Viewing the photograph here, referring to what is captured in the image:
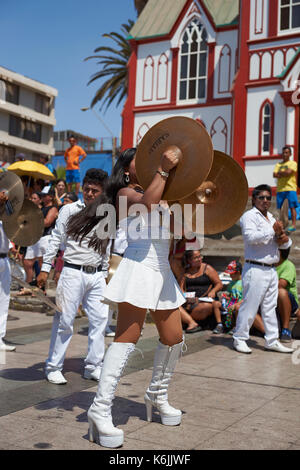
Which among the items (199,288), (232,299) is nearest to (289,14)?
(199,288)

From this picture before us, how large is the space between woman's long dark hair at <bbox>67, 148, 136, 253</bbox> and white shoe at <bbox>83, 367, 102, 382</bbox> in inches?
51.2

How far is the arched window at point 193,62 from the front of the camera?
70.1ft

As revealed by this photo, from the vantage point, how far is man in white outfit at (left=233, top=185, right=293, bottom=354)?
6.70m

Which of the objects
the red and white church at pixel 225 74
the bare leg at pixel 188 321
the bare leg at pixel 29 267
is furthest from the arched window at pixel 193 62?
the bare leg at pixel 188 321

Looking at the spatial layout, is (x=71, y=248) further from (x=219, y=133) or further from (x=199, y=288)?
(x=219, y=133)

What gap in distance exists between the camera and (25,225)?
259 inches

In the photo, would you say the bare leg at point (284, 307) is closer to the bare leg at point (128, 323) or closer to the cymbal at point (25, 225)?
the cymbal at point (25, 225)

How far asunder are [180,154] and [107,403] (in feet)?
5.36

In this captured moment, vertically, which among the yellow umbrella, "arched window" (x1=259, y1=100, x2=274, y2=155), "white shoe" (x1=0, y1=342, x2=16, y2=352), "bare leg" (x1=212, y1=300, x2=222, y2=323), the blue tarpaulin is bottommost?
"white shoe" (x1=0, y1=342, x2=16, y2=352)

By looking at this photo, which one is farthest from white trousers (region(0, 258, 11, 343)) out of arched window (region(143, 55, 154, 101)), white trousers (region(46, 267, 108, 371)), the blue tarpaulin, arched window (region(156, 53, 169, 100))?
the blue tarpaulin

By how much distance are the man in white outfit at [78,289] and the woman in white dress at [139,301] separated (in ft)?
4.78

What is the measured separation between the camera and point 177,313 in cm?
380

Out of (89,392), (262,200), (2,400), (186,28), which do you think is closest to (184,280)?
(262,200)

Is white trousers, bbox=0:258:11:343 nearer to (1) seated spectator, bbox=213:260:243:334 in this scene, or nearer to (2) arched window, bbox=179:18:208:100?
(1) seated spectator, bbox=213:260:243:334
